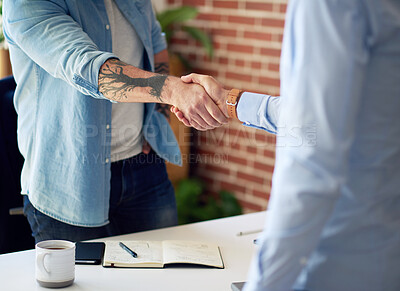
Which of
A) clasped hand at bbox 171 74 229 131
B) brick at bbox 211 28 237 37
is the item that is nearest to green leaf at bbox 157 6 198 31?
brick at bbox 211 28 237 37

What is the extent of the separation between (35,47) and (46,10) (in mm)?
112

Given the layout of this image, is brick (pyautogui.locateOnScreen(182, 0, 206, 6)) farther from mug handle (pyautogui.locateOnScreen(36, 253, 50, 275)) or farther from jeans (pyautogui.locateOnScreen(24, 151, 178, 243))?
mug handle (pyautogui.locateOnScreen(36, 253, 50, 275))

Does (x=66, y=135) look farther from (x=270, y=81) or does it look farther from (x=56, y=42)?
(x=270, y=81)

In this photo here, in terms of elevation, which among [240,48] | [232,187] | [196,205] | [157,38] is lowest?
[196,205]

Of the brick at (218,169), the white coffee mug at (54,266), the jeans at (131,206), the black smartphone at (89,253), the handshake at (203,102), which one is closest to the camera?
the white coffee mug at (54,266)

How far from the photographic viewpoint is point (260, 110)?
1.46 m

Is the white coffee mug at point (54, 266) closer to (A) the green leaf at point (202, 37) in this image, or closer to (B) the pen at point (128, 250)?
(B) the pen at point (128, 250)

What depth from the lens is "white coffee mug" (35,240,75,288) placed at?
47.7 inches

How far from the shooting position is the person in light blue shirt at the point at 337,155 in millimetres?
780

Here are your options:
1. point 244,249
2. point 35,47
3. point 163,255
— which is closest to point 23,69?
point 35,47

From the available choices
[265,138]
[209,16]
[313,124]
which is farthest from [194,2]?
[313,124]

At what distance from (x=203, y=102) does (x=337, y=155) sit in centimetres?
78

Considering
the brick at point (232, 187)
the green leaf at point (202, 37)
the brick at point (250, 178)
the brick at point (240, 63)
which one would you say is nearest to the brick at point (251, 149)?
the brick at point (250, 178)

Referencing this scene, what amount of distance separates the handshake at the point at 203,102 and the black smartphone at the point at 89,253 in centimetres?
46
